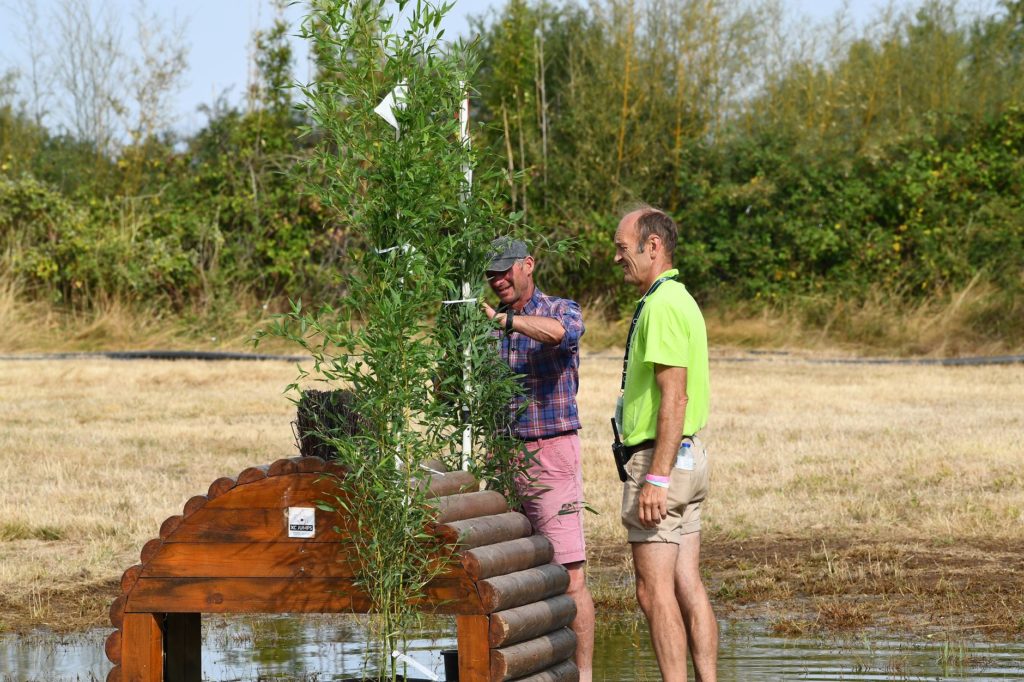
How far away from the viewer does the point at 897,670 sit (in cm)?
629

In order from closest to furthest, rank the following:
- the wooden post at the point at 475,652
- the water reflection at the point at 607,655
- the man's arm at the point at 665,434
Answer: the wooden post at the point at 475,652 → the man's arm at the point at 665,434 → the water reflection at the point at 607,655

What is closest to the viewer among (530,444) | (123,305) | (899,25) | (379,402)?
(379,402)

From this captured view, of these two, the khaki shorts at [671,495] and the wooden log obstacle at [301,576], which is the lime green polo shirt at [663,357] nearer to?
the khaki shorts at [671,495]

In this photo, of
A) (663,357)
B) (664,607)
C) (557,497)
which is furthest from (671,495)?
(557,497)

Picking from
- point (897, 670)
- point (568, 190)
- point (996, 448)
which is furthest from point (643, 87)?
point (897, 670)

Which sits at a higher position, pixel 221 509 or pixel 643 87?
pixel 643 87

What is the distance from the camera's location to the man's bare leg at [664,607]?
5.34 m

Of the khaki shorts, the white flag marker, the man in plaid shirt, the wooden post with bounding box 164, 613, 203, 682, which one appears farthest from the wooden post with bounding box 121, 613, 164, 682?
the white flag marker

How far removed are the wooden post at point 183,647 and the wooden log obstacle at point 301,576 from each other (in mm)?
146

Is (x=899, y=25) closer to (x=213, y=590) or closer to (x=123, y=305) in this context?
(x=123, y=305)

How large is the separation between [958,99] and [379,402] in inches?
862

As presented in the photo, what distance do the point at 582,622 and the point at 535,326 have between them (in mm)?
1297

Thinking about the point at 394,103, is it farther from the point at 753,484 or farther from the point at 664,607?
the point at 753,484

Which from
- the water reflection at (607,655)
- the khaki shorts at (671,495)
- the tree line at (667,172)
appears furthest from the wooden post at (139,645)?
the tree line at (667,172)
